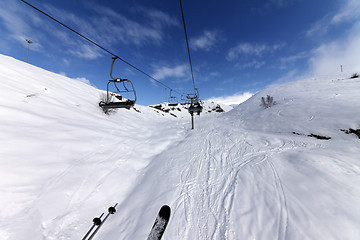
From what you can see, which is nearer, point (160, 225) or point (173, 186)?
point (160, 225)

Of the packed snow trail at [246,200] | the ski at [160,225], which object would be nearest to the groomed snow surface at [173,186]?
the packed snow trail at [246,200]

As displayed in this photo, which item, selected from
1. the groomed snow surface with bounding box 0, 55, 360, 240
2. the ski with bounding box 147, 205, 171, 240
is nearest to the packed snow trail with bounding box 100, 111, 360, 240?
the groomed snow surface with bounding box 0, 55, 360, 240

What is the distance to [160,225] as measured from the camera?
1.99 m

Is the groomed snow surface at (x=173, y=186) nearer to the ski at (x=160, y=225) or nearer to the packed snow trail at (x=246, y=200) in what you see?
the packed snow trail at (x=246, y=200)

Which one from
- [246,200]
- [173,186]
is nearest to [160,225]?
[173,186]

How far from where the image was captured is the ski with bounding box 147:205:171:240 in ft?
6.11

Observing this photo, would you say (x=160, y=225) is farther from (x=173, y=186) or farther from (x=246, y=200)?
(x=246, y=200)

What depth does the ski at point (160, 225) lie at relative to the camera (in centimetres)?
186

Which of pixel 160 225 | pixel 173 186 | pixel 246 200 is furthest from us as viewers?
pixel 173 186

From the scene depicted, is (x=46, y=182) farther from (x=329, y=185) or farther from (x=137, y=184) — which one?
(x=329, y=185)

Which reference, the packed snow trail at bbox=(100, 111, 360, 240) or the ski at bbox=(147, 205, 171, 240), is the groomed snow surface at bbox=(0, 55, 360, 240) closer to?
the packed snow trail at bbox=(100, 111, 360, 240)

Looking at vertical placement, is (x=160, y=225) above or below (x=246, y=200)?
above

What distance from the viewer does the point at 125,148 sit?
22.2 ft

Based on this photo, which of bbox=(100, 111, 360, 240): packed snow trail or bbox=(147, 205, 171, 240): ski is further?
bbox=(100, 111, 360, 240): packed snow trail
